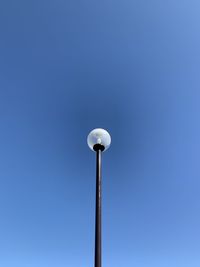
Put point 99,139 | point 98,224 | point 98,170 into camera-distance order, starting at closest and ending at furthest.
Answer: point 98,224, point 98,170, point 99,139

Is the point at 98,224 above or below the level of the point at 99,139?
below

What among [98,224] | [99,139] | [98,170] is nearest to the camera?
[98,224]

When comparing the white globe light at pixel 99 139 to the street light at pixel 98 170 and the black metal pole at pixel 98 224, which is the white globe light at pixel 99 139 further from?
the black metal pole at pixel 98 224

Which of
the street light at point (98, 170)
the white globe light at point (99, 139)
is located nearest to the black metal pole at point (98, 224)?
the street light at point (98, 170)

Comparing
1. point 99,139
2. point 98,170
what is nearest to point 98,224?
point 98,170

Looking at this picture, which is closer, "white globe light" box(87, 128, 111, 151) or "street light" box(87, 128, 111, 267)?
"street light" box(87, 128, 111, 267)

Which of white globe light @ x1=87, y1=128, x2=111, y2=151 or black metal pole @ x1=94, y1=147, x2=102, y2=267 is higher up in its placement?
white globe light @ x1=87, y1=128, x2=111, y2=151

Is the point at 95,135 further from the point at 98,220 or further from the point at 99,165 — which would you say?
the point at 98,220

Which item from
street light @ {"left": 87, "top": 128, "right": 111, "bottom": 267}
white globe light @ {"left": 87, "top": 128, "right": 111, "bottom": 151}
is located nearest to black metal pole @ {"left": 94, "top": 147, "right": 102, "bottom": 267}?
street light @ {"left": 87, "top": 128, "right": 111, "bottom": 267}

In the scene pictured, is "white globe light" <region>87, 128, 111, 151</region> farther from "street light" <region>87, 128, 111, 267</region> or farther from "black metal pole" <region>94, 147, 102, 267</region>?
"black metal pole" <region>94, 147, 102, 267</region>

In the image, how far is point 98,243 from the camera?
400 centimetres

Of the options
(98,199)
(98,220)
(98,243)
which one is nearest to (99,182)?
(98,199)

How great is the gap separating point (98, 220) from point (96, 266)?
0.66 meters

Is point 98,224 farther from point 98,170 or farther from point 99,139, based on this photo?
point 99,139
